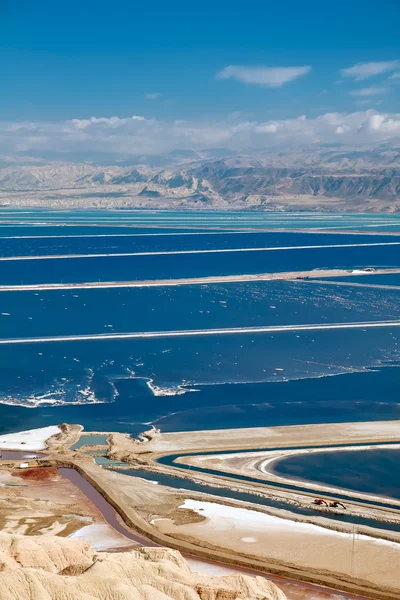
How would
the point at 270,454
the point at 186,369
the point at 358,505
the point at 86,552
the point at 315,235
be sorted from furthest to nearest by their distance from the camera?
the point at 315,235 < the point at 186,369 < the point at 270,454 < the point at 358,505 < the point at 86,552

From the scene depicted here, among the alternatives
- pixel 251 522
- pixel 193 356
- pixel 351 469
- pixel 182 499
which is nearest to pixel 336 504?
pixel 251 522

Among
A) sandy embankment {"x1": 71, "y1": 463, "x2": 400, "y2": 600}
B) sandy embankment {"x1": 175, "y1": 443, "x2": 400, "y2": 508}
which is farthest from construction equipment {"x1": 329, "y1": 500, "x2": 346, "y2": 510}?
sandy embankment {"x1": 71, "y1": 463, "x2": 400, "y2": 600}

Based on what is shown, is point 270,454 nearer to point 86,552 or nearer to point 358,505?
point 358,505

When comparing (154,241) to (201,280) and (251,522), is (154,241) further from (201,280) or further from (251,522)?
(251,522)

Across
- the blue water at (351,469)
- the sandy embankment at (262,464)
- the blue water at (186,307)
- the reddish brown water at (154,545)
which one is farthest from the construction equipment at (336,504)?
the blue water at (186,307)

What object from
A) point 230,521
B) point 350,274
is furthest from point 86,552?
point 350,274

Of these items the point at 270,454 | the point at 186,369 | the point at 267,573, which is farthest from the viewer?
the point at 186,369
